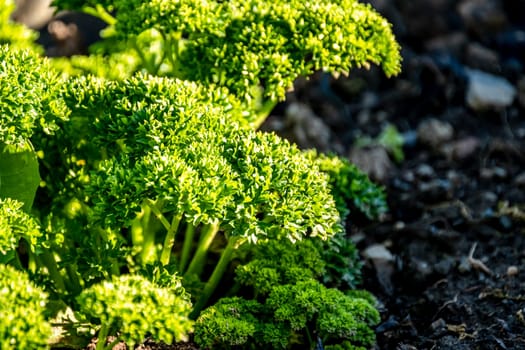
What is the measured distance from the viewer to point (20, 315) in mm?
2455

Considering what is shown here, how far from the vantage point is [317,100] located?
6.01m

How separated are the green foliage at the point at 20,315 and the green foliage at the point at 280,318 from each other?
0.76 meters

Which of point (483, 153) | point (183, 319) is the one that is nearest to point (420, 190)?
point (483, 153)

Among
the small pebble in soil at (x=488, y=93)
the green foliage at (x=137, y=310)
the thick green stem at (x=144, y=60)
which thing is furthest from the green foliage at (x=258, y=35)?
the small pebble in soil at (x=488, y=93)

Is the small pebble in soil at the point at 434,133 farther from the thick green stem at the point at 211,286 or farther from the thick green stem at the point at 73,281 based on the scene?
the thick green stem at the point at 73,281

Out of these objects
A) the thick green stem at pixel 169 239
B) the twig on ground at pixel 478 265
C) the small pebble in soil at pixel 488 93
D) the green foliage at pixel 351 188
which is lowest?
the thick green stem at pixel 169 239

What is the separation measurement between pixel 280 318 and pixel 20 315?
107cm

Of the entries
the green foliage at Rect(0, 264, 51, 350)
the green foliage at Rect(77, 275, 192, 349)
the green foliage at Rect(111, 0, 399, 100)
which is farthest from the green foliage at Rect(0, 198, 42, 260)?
the green foliage at Rect(111, 0, 399, 100)

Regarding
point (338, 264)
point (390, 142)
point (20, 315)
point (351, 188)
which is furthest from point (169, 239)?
point (390, 142)

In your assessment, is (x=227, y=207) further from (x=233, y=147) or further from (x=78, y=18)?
(x=78, y=18)

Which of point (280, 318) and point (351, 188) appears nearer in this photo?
point (280, 318)

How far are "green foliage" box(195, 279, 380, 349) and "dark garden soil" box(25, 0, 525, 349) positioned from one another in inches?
10.2

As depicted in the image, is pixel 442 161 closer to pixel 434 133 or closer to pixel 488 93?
pixel 434 133

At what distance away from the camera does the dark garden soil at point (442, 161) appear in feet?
12.5
